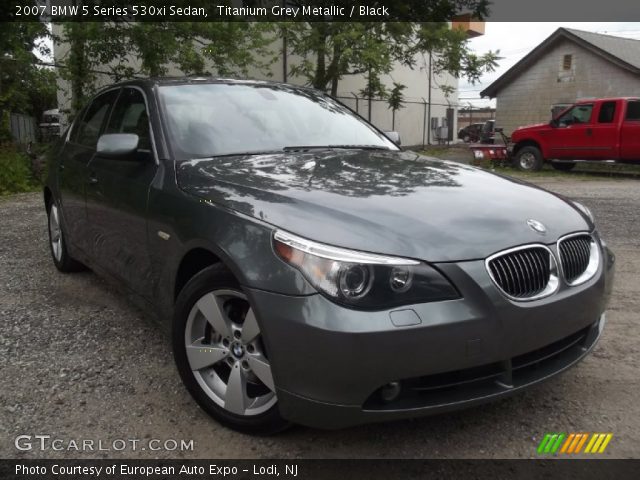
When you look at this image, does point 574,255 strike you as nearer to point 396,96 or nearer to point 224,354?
point 224,354

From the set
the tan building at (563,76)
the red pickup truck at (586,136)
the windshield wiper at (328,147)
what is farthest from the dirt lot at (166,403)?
the tan building at (563,76)

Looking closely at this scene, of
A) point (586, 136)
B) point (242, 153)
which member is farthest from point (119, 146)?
point (586, 136)

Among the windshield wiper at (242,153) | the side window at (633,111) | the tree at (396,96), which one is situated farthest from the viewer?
the tree at (396,96)

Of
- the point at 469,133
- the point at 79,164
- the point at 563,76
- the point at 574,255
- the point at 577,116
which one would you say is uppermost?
the point at 563,76

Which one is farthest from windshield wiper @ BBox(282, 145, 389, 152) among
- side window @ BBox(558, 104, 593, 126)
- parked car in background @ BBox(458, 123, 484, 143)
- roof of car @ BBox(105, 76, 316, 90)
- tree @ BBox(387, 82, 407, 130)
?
parked car in background @ BBox(458, 123, 484, 143)

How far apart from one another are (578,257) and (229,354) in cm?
157

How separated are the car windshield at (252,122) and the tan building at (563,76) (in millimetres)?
20251

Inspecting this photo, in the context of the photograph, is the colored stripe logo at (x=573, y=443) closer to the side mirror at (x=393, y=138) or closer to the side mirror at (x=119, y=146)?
the side mirror at (x=393, y=138)

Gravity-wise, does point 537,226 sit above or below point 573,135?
below

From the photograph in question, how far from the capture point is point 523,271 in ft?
7.53

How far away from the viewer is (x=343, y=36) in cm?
1502

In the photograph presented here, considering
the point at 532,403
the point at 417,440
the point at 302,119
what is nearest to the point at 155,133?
the point at 302,119

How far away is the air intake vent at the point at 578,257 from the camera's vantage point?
8.14ft

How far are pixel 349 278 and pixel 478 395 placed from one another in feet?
2.18
